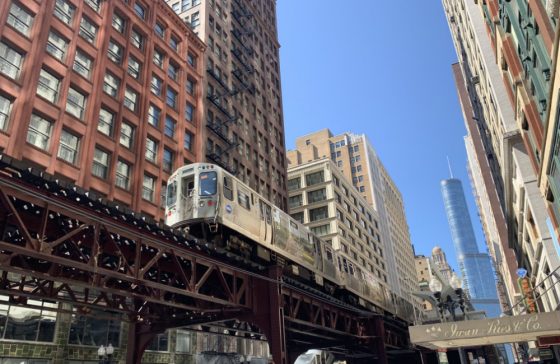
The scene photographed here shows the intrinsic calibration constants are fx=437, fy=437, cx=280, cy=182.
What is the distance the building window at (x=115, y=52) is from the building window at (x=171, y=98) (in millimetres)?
5809

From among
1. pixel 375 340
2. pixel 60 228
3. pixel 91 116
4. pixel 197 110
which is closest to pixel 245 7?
pixel 197 110

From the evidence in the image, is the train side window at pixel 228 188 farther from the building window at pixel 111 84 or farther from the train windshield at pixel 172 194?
the building window at pixel 111 84

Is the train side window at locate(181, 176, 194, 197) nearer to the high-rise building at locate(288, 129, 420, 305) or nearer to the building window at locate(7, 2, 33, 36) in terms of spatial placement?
the building window at locate(7, 2, 33, 36)

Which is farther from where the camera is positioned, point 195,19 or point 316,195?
point 316,195

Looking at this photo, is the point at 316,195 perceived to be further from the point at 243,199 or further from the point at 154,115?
the point at 243,199

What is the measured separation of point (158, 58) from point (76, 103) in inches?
504

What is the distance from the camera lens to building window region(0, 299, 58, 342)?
2203cm

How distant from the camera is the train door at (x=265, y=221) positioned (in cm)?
2236

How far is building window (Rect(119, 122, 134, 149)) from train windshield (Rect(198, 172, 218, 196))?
16.0m

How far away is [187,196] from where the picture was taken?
20109 millimetres

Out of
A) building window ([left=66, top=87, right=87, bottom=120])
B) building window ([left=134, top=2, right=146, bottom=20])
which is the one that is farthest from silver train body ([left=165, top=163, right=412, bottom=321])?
building window ([left=134, top=2, right=146, bottom=20])

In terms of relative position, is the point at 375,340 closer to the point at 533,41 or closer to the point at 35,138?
the point at 533,41

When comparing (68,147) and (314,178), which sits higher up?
(314,178)

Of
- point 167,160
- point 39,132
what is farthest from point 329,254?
point 39,132
